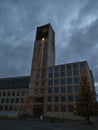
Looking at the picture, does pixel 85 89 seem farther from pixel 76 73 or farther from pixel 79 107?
pixel 76 73

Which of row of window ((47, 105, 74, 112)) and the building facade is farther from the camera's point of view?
the building facade

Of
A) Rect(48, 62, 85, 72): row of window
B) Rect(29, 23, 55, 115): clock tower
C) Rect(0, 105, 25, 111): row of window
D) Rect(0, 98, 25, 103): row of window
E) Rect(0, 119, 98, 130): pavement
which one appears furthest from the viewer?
Rect(0, 98, 25, 103): row of window

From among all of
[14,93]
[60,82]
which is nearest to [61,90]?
[60,82]

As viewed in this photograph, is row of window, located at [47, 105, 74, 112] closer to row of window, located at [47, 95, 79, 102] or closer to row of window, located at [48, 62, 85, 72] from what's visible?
row of window, located at [47, 95, 79, 102]

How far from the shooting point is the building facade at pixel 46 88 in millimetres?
58688

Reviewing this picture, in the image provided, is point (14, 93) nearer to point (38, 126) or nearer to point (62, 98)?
point (62, 98)

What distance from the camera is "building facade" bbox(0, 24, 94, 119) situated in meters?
58.7

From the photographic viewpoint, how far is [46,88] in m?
64.8

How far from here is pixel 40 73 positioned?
69.9m

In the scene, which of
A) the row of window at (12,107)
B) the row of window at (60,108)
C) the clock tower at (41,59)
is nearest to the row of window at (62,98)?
the row of window at (60,108)

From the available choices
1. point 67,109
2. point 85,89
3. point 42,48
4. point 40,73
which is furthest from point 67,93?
point 42,48

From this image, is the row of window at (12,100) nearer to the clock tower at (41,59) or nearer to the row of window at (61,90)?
the clock tower at (41,59)

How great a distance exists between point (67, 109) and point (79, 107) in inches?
918

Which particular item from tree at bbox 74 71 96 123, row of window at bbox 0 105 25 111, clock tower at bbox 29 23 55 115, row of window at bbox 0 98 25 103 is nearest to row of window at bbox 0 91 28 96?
row of window at bbox 0 98 25 103
